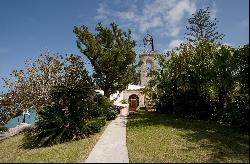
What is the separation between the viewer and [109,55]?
30.4 meters

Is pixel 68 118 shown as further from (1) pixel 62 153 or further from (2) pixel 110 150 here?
(2) pixel 110 150

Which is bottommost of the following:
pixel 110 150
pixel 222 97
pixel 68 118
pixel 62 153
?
pixel 62 153

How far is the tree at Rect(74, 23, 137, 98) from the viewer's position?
30.9 meters

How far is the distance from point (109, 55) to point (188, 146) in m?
17.1

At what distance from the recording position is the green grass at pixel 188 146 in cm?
1259

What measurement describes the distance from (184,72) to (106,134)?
14504 mm

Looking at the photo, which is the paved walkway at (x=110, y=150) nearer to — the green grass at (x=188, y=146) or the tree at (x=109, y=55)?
the green grass at (x=188, y=146)

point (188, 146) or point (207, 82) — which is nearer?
point (188, 146)

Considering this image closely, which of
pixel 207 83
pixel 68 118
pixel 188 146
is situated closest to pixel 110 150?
pixel 188 146

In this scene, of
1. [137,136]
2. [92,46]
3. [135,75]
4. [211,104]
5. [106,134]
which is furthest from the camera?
[135,75]

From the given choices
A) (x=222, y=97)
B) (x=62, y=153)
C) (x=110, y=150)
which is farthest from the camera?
(x=222, y=97)

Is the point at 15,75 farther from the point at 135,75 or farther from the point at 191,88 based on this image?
the point at 191,88

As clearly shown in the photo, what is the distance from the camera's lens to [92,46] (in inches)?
1218

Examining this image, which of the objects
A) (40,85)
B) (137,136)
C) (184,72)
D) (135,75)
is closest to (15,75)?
(40,85)
